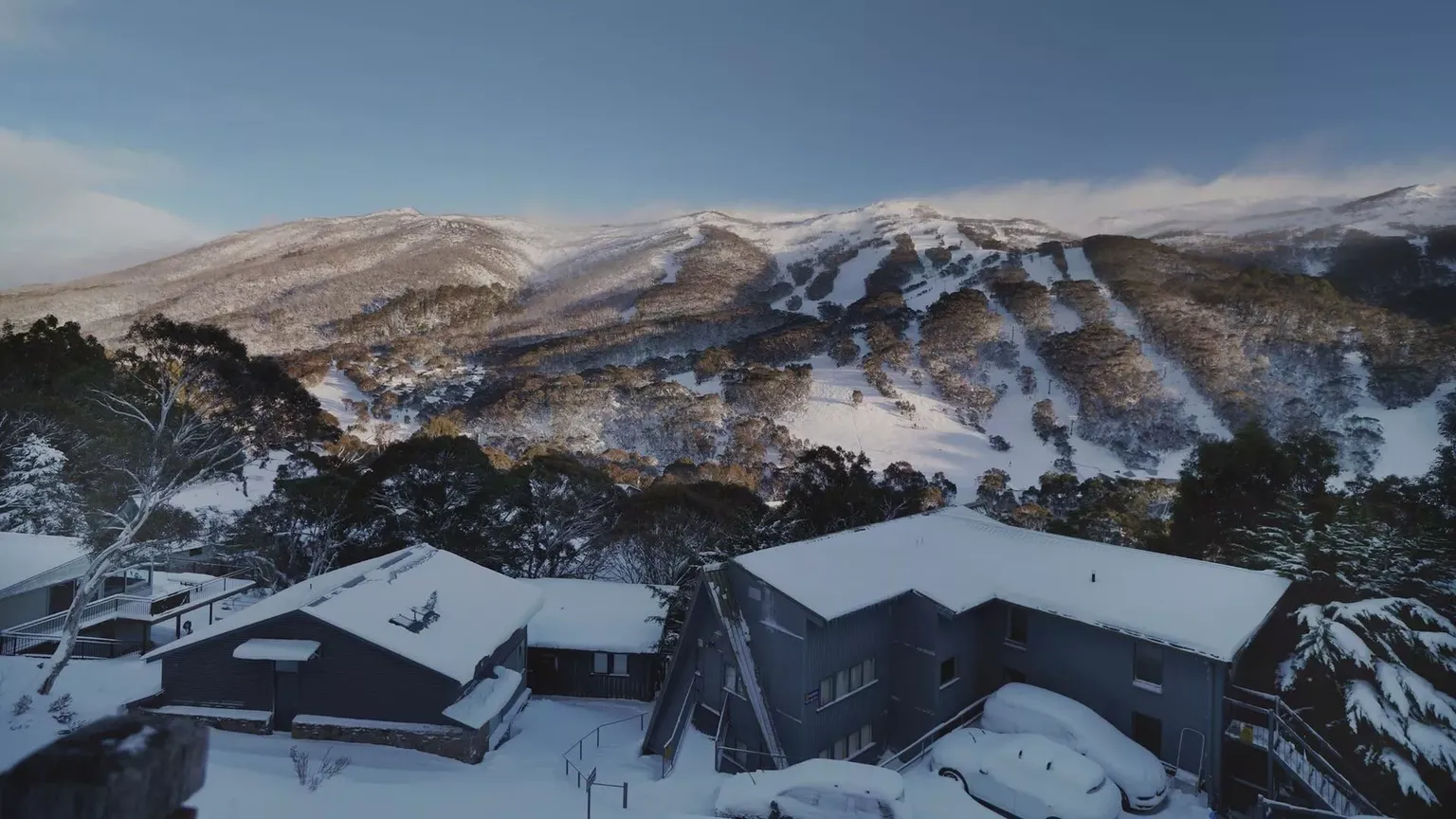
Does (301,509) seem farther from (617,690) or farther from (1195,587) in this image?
(1195,587)

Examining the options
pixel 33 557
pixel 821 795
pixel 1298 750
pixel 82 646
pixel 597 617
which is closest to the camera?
pixel 821 795

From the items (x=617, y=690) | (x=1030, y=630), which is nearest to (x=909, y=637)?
(x=1030, y=630)

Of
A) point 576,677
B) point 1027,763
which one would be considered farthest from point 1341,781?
point 576,677

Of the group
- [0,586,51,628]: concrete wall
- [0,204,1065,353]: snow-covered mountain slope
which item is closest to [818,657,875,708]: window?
[0,586,51,628]: concrete wall

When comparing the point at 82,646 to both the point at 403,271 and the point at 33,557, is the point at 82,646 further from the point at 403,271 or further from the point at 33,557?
the point at 403,271

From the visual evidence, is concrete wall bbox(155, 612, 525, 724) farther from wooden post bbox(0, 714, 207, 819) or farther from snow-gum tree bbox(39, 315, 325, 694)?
wooden post bbox(0, 714, 207, 819)

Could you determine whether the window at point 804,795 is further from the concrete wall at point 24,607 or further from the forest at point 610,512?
the concrete wall at point 24,607
